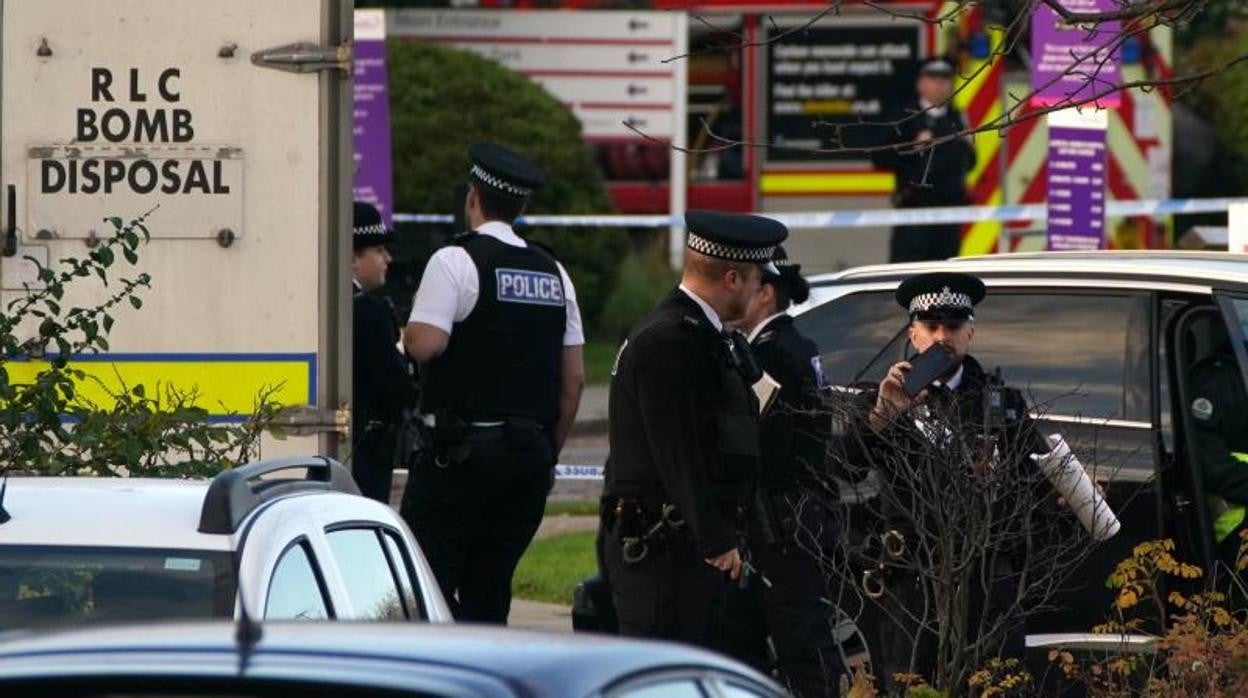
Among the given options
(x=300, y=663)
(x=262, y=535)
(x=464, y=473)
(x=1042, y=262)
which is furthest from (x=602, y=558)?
(x=300, y=663)

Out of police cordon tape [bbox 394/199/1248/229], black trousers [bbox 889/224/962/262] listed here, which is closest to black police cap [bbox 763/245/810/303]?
police cordon tape [bbox 394/199/1248/229]

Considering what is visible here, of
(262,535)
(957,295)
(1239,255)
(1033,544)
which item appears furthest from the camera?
(1239,255)

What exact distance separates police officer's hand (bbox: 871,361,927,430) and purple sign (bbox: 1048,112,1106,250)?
4.67 metres

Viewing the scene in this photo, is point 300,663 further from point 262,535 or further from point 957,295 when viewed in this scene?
point 957,295

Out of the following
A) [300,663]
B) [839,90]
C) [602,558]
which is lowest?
[602,558]

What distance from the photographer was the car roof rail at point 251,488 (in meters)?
5.11

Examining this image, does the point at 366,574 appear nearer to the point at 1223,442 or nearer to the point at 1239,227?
the point at 1223,442

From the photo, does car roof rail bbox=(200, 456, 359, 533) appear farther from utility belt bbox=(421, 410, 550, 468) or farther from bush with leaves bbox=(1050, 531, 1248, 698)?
utility belt bbox=(421, 410, 550, 468)

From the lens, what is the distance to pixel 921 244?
56.3 feet

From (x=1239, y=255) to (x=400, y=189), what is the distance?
1151 centimetres

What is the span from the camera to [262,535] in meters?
5.13

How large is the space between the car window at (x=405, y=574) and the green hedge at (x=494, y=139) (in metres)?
13.2

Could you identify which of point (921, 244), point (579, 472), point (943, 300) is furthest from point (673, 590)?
point (921, 244)

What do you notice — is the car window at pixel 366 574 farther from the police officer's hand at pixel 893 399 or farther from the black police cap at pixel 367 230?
the black police cap at pixel 367 230
